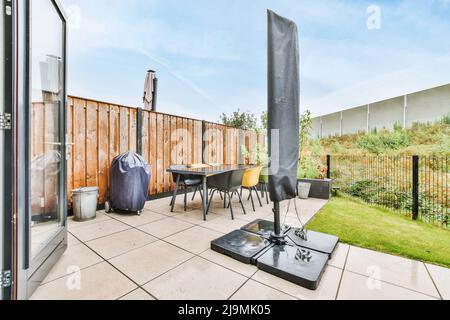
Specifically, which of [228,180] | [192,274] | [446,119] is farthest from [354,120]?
[192,274]

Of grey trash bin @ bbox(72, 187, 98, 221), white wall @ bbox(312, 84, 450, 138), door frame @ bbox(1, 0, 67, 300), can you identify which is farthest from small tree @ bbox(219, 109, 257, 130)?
door frame @ bbox(1, 0, 67, 300)

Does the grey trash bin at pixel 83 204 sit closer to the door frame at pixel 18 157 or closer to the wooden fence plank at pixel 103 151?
the wooden fence plank at pixel 103 151

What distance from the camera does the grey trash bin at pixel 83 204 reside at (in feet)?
9.09

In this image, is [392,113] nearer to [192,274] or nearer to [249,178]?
[249,178]

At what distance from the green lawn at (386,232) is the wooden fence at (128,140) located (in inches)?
124

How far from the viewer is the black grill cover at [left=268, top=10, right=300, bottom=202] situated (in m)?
1.78

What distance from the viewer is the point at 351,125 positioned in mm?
9375

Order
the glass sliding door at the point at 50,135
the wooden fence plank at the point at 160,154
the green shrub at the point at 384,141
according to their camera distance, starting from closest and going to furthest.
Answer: the glass sliding door at the point at 50,135, the wooden fence plank at the point at 160,154, the green shrub at the point at 384,141

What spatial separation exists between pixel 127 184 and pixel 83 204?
0.62m

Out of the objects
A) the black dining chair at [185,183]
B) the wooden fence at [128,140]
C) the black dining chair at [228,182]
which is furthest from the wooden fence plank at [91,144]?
the black dining chair at [228,182]

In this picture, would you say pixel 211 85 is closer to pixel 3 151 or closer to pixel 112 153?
pixel 112 153

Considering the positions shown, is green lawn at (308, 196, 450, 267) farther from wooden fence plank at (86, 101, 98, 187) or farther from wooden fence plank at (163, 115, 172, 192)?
wooden fence plank at (86, 101, 98, 187)

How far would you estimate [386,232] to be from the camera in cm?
251
